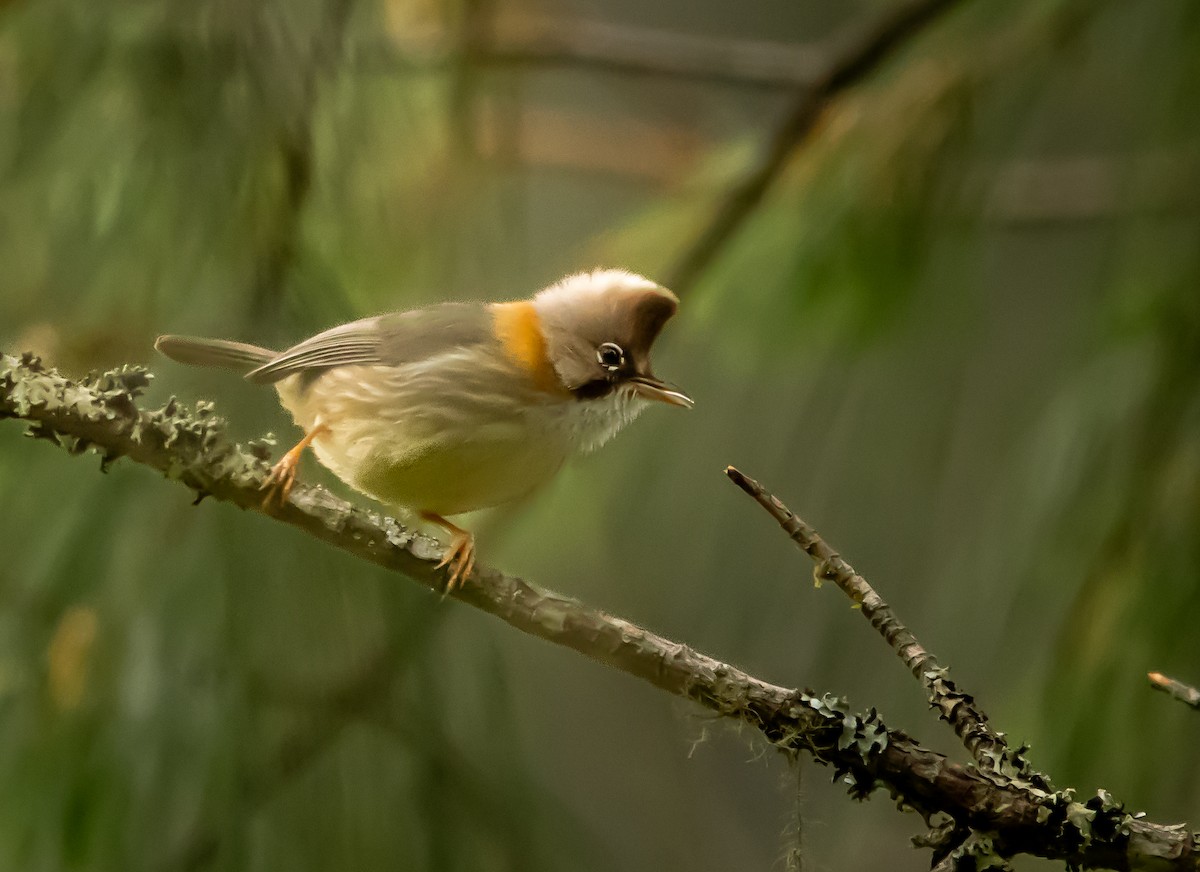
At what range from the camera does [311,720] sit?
1.11m

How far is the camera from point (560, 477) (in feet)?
6.29

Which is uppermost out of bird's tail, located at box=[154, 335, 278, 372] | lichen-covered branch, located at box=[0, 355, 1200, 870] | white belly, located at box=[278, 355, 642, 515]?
white belly, located at box=[278, 355, 642, 515]

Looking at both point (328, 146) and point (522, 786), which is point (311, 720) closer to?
point (522, 786)

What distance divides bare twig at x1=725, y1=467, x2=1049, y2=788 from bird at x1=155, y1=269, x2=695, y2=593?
0.91 ft

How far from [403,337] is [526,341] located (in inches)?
5.5

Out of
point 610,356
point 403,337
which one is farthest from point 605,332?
point 403,337

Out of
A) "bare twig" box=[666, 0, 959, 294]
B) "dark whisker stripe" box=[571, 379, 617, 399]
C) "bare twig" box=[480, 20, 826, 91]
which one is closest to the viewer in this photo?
"dark whisker stripe" box=[571, 379, 617, 399]

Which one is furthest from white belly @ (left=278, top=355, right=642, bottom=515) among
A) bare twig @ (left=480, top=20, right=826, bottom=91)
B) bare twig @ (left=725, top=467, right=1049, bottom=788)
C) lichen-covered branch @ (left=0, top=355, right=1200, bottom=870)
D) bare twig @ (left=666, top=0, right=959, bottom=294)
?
bare twig @ (left=480, top=20, right=826, bottom=91)

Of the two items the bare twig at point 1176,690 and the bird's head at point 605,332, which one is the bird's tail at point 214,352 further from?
the bare twig at point 1176,690

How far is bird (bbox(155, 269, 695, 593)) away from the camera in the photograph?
4.13 ft

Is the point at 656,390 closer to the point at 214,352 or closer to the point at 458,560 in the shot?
the point at 458,560

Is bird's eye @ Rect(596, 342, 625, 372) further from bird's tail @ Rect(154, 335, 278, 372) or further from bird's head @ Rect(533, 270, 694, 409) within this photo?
bird's tail @ Rect(154, 335, 278, 372)

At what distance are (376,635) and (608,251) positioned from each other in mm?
944

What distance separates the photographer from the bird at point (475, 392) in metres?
1.26
